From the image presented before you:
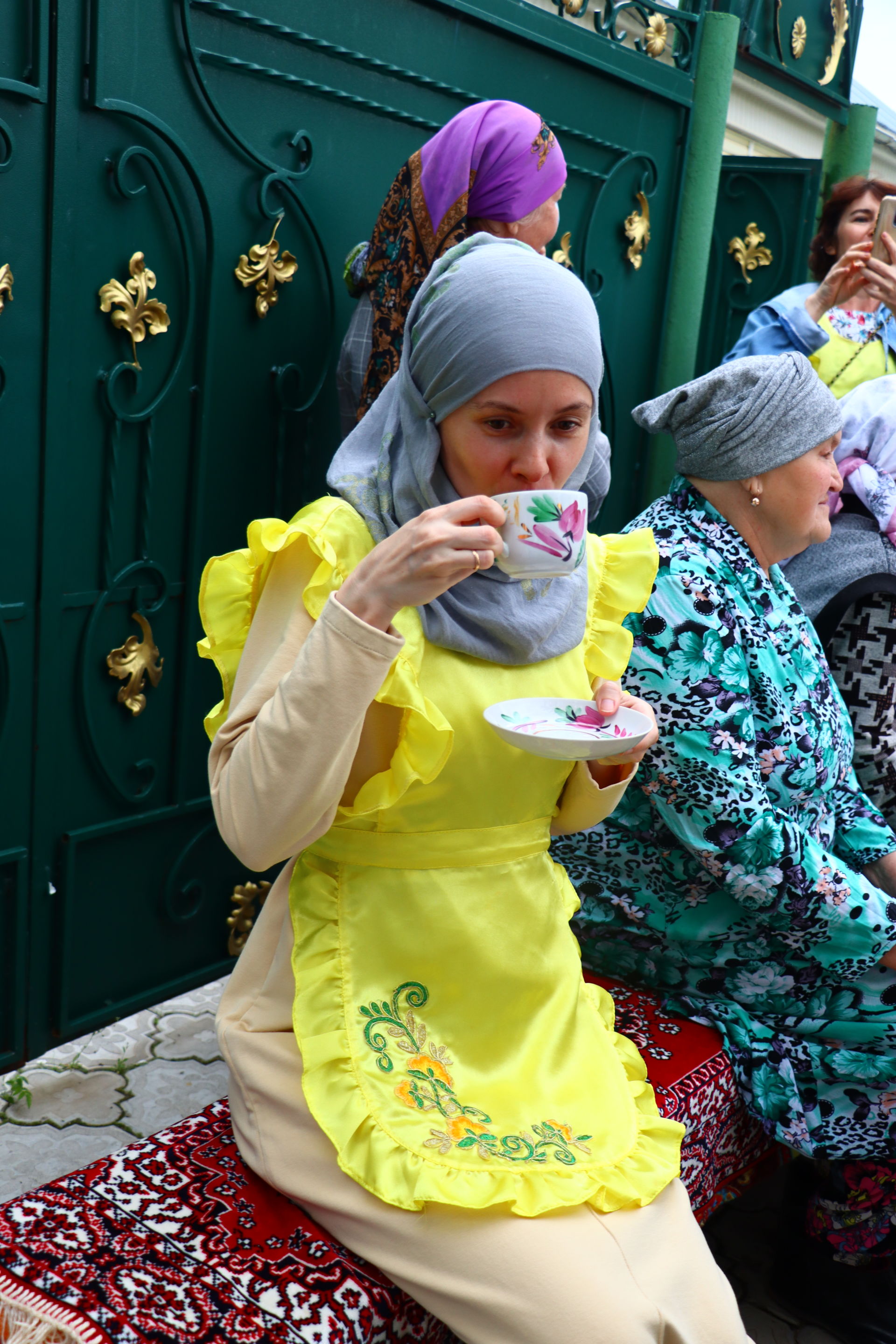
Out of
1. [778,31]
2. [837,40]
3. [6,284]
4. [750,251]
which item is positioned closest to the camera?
[6,284]

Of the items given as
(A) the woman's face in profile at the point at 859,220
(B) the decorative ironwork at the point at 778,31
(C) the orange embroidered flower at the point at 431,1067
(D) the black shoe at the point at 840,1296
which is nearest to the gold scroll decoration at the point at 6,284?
(C) the orange embroidered flower at the point at 431,1067

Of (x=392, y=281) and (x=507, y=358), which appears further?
(x=392, y=281)

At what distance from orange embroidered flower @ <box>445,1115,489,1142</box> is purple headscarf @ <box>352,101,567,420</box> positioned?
60.8 inches

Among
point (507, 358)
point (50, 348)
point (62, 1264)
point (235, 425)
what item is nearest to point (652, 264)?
point (235, 425)

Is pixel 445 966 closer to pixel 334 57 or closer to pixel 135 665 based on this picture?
pixel 135 665

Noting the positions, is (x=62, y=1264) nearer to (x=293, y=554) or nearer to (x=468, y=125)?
(x=293, y=554)

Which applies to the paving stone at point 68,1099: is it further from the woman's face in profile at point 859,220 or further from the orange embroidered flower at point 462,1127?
the woman's face in profile at point 859,220

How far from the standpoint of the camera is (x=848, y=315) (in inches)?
150

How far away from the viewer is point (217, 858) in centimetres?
295

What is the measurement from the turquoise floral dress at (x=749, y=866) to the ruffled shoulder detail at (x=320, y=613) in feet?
2.51

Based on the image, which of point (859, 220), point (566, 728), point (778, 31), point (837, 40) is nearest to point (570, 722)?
point (566, 728)

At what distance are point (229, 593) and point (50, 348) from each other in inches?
42.9

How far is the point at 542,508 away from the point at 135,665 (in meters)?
1.54

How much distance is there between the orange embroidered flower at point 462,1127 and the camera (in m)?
1.42
